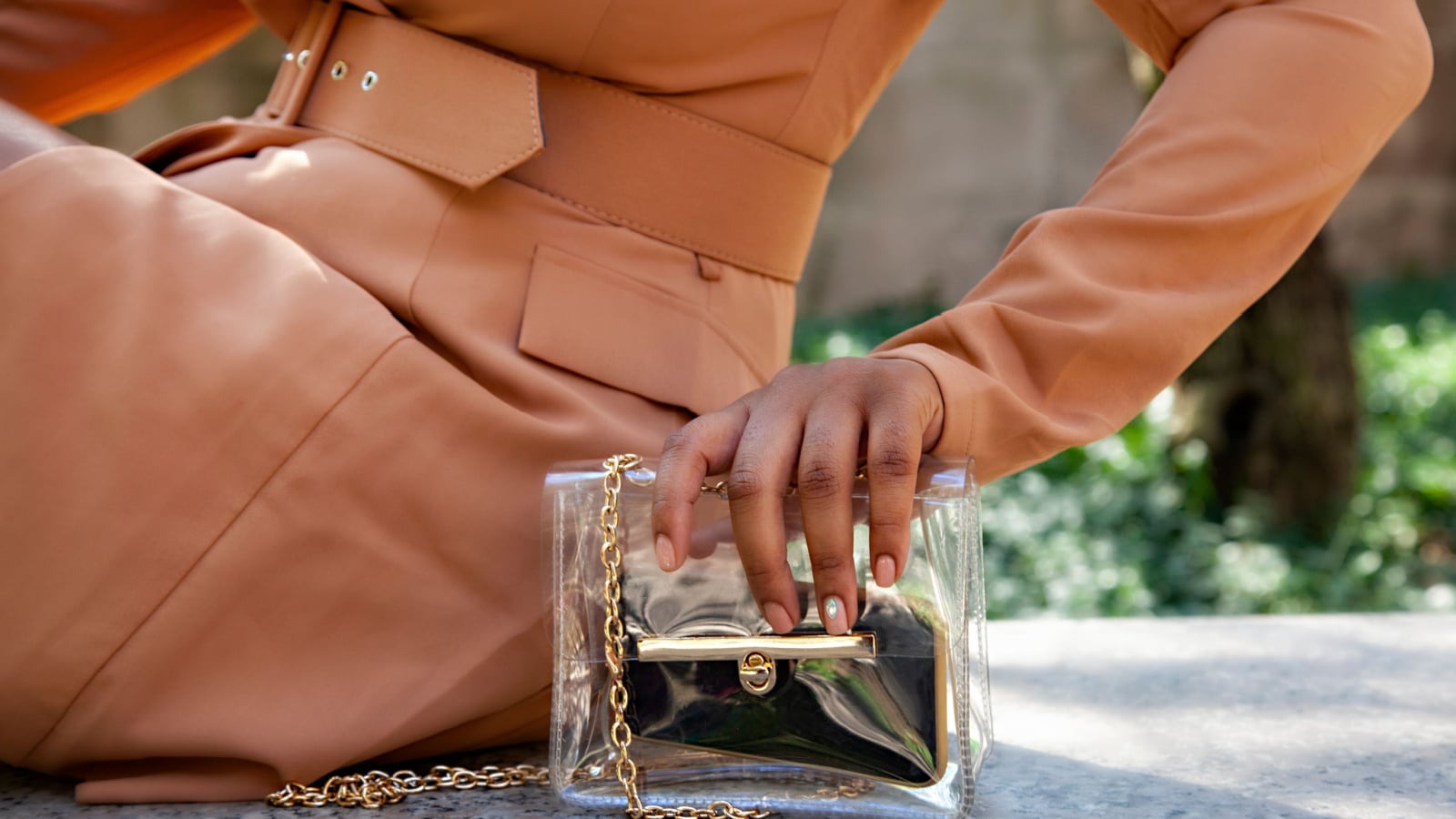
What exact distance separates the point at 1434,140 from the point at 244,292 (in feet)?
23.9

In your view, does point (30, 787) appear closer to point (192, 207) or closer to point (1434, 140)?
point (192, 207)

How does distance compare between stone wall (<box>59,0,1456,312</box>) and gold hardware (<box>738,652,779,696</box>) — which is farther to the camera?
stone wall (<box>59,0,1456,312</box>)

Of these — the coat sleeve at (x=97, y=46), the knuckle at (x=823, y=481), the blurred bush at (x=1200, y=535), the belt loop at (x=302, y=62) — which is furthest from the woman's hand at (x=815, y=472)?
the blurred bush at (x=1200, y=535)

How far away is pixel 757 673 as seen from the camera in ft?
3.25

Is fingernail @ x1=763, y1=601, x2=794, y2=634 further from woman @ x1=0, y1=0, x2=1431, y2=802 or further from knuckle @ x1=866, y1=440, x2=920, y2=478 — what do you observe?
knuckle @ x1=866, y1=440, x2=920, y2=478

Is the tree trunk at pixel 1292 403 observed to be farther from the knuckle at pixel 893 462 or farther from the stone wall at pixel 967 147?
the knuckle at pixel 893 462

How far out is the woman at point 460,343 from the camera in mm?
1046

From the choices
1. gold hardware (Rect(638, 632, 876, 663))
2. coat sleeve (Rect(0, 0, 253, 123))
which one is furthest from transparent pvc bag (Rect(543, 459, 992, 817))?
coat sleeve (Rect(0, 0, 253, 123))

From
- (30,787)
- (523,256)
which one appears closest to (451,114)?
(523,256)

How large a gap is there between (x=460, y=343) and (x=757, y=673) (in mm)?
377

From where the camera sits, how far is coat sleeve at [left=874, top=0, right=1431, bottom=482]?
105 cm

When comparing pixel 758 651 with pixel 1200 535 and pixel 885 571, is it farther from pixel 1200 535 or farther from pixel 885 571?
pixel 1200 535

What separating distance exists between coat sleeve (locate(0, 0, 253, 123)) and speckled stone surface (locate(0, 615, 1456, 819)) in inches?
30.0

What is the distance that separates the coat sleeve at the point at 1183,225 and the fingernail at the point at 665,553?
235mm
